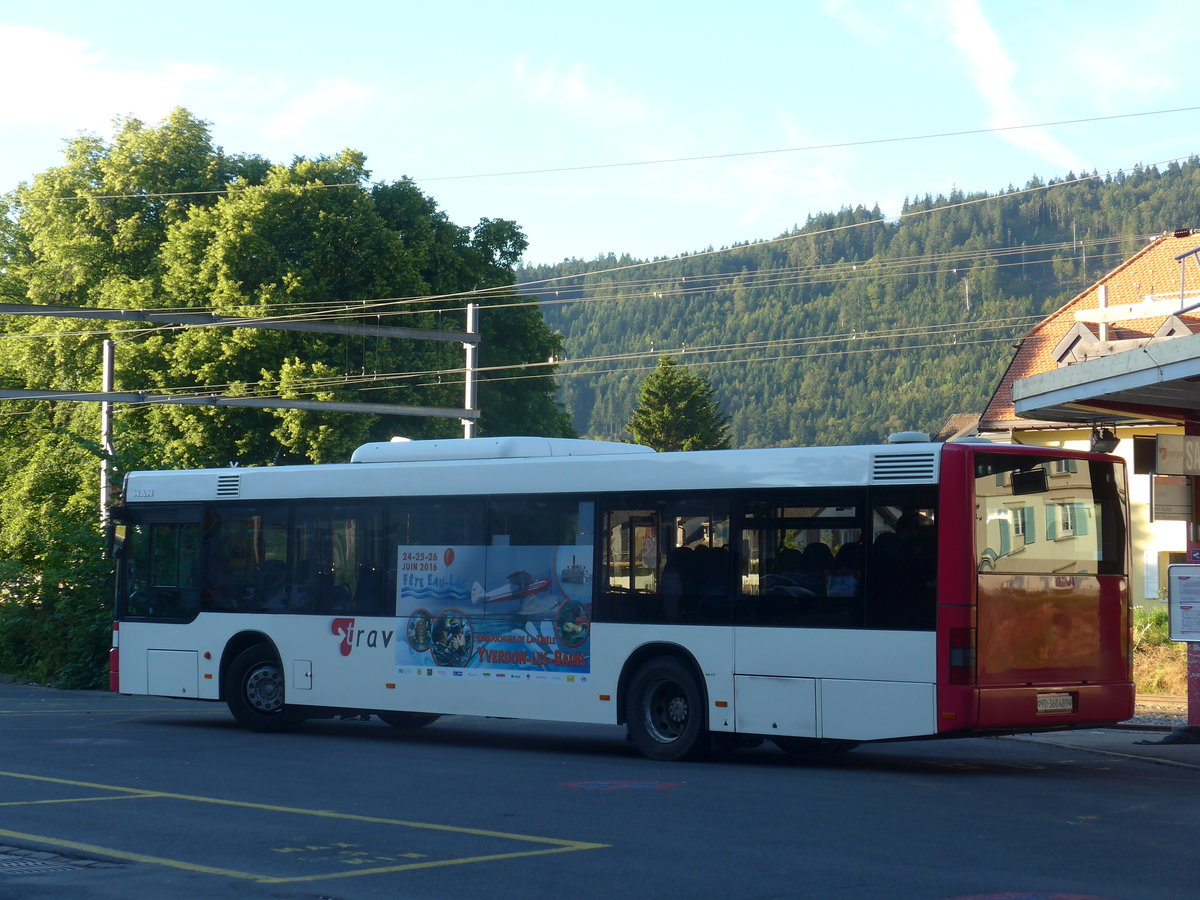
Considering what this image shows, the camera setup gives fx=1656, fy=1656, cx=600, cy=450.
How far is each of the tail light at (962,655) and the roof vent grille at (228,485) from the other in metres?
8.72

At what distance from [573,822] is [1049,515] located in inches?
218

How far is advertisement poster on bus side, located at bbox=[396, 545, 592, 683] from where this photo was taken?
15.4 metres

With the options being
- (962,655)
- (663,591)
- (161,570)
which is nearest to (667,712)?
(663,591)

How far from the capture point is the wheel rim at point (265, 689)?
17766mm

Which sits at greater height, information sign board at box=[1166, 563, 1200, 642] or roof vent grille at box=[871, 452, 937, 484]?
roof vent grille at box=[871, 452, 937, 484]

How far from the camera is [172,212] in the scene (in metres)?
48.5

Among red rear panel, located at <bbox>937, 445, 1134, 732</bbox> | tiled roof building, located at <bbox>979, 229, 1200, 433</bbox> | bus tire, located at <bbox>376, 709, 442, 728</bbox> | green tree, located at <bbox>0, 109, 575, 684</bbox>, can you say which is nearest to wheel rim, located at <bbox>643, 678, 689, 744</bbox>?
red rear panel, located at <bbox>937, 445, 1134, 732</bbox>

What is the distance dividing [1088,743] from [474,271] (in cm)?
3465

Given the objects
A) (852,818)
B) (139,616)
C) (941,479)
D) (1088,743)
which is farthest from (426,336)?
(852,818)

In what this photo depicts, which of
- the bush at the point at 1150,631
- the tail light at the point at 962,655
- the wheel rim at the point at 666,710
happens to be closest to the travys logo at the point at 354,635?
the wheel rim at the point at 666,710

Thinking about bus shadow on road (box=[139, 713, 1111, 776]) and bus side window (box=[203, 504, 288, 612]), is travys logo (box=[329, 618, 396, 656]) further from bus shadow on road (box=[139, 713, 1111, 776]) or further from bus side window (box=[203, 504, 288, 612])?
bus shadow on road (box=[139, 713, 1111, 776])

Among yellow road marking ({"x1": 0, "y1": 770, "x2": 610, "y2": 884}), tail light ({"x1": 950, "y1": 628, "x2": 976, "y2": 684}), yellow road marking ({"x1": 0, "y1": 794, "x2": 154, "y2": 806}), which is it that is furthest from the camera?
tail light ({"x1": 950, "y1": 628, "x2": 976, "y2": 684})

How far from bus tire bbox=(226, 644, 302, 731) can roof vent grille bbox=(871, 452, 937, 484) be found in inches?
291

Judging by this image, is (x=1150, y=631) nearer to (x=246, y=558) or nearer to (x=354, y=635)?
(x=354, y=635)
